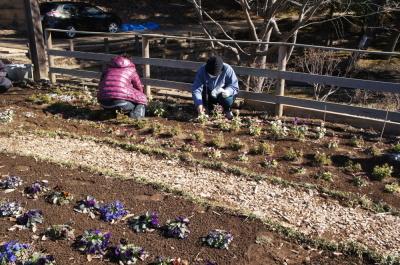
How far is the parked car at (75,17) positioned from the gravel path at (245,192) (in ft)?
47.7

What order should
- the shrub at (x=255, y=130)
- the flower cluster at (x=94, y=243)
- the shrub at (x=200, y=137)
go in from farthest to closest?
the shrub at (x=255, y=130) < the shrub at (x=200, y=137) < the flower cluster at (x=94, y=243)

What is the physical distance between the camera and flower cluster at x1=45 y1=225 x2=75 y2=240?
14.7 ft

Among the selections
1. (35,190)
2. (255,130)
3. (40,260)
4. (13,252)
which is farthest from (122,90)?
(40,260)

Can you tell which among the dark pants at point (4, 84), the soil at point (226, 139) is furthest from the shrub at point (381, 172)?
the dark pants at point (4, 84)

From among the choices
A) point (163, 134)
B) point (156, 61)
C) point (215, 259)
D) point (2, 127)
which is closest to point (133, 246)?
point (215, 259)

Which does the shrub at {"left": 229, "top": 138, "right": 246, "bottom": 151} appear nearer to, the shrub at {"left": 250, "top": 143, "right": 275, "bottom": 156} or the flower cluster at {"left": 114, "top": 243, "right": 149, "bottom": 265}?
the shrub at {"left": 250, "top": 143, "right": 275, "bottom": 156}

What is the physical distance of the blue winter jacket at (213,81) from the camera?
8.12 m

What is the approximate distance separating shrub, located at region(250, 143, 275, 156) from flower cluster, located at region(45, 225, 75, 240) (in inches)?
117

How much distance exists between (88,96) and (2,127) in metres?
2.06

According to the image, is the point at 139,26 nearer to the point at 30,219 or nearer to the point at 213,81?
the point at 213,81

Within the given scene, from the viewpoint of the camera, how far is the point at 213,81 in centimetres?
820

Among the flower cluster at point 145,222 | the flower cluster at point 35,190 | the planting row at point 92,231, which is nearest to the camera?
the planting row at point 92,231

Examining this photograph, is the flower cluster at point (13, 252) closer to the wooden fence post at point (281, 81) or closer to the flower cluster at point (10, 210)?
the flower cluster at point (10, 210)

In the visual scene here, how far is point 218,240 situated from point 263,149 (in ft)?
8.21
